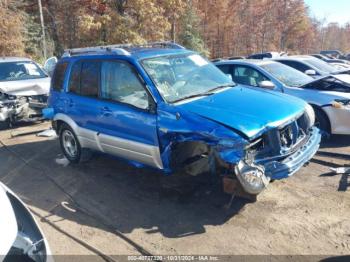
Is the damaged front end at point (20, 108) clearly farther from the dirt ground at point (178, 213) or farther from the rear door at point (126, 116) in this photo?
the rear door at point (126, 116)

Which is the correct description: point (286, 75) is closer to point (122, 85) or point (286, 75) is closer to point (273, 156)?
point (273, 156)

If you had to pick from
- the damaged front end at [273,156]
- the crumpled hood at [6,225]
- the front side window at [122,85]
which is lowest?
the damaged front end at [273,156]

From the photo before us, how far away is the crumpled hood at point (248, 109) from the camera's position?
13.0 ft

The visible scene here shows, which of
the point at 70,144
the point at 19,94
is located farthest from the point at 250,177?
the point at 19,94

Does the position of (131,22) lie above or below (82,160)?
above

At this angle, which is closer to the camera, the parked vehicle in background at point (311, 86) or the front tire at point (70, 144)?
the front tire at point (70, 144)

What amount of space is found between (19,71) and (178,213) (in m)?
7.70

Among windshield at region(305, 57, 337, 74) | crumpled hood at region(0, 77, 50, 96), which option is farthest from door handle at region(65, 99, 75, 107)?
windshield at region(305, 57, 337, 74)

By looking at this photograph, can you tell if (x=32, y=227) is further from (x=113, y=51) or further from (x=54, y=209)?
(x=113, y=51)

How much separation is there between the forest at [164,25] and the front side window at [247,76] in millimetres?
13511

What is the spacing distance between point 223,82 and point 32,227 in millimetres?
3555

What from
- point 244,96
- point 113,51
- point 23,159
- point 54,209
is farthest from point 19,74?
point 244,96

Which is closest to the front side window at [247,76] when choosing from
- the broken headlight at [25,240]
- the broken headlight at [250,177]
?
the broken headlight at [250,177]

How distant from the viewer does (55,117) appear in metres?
6.31
